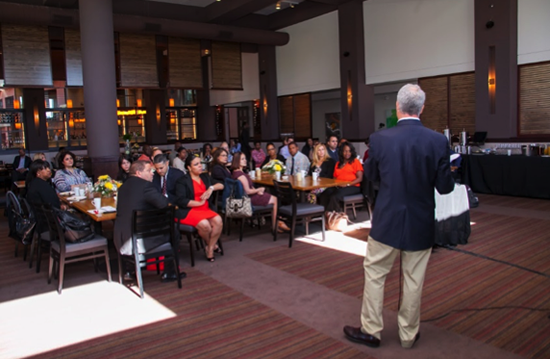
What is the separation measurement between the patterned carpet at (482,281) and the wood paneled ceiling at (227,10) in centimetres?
936

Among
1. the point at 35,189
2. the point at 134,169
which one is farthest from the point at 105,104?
the point at 134,169

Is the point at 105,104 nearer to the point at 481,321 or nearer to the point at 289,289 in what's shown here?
the point at 289,289

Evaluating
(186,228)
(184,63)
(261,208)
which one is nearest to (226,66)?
(184,63)

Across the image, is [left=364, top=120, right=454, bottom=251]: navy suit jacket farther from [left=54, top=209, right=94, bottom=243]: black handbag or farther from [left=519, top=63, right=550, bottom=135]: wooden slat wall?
[left=519, top=63, right=550, bottom=135]: wooden slat wall

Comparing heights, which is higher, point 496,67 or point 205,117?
point 496,67

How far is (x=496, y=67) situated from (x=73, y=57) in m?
11.0

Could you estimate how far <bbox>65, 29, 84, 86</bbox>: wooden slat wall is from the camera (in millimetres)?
12781

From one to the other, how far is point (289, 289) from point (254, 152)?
800 centimetres

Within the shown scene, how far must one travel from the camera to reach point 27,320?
165 inches

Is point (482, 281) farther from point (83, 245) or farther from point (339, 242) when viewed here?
point (83, 245)

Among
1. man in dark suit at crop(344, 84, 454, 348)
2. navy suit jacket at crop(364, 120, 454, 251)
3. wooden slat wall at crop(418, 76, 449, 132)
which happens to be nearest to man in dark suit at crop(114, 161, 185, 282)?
man in dark suit at crop(344, 84, 454, 348)

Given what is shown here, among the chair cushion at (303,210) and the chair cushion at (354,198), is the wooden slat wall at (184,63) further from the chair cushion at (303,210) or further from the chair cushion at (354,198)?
→ the chair cushion at (303,210)

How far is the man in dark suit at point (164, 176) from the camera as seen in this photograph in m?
6.24

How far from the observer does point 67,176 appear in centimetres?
740
